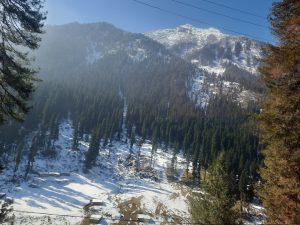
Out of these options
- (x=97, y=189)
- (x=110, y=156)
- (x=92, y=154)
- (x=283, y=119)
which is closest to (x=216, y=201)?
(x=283, y=119)

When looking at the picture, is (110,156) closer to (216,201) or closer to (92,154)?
(92,154)

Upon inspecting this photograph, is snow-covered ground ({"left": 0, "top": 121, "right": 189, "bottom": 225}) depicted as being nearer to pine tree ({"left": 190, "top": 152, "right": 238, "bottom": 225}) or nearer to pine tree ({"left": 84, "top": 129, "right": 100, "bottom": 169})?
pine tree ({"left": 84, "top": 129, "right": 100, "bottom": 169})

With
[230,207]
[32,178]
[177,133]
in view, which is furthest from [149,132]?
[230,207]

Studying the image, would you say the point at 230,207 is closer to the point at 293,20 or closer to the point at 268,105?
the point at 268,105

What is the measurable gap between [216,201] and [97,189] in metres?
64.3

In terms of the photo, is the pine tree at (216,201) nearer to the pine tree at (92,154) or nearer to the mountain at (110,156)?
the mountain at (110,156)

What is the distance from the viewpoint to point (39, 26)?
15.0 metres

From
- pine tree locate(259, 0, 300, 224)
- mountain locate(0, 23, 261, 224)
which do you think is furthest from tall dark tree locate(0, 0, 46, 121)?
mountain locate(0, 23, 261, 224)

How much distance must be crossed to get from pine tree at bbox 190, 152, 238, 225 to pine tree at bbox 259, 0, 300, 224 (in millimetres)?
7107

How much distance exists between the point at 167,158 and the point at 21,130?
54.0 metres

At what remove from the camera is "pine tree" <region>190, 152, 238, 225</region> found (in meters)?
21.4

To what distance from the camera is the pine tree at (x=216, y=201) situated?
Answer: 21359 mm

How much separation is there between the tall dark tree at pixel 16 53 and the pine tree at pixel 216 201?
45.5ft

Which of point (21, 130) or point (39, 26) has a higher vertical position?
point (39, 26)
